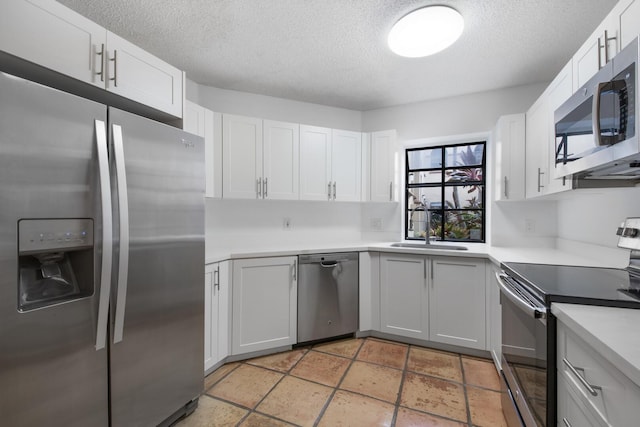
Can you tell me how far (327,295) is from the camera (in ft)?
8.48

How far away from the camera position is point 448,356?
240cm

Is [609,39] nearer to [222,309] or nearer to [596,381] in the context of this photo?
[596,381]

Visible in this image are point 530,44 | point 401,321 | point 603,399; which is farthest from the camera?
point 401,321

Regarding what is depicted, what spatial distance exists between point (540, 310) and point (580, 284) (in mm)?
303

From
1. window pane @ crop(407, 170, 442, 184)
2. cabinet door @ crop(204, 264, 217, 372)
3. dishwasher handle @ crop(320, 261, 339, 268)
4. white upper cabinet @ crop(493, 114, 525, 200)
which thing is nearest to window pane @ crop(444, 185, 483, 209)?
window pane @ crop(407, 170, 442, 184)

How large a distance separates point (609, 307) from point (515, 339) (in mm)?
529

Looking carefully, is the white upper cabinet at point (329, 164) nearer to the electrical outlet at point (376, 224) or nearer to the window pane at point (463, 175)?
the electrical outlet at point (376, 224)

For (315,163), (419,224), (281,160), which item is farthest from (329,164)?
(419,224)

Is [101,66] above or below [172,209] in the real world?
above

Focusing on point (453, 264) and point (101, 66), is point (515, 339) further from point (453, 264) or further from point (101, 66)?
point (101, 66)

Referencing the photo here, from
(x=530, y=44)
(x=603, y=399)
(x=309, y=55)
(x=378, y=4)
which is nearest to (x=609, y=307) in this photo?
(x=603, y=399)

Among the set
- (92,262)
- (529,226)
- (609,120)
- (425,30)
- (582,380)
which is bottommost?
(582,380)

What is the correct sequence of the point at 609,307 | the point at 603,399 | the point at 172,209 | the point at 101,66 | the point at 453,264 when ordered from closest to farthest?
the point at 603,399 → the point at 609,307 → the point at 101,66 → the point at 172,209 → the point at 453,264

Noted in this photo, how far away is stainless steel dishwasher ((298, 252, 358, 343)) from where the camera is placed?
251cm
